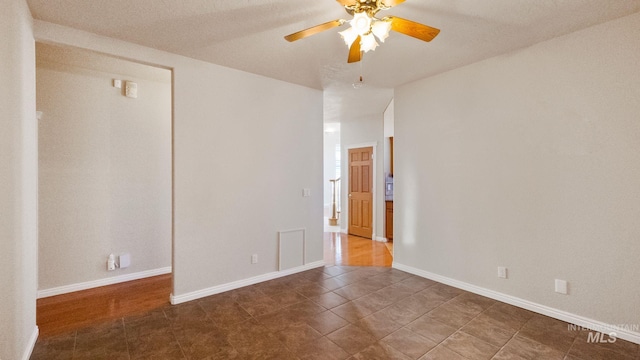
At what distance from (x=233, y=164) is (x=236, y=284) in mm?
1507

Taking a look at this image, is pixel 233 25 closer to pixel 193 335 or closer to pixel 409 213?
pixel 193 335

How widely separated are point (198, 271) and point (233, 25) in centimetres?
262

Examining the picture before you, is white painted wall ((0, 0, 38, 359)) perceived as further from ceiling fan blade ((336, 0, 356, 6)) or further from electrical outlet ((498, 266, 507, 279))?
electrical outlet ((498, 266, 507, 279))

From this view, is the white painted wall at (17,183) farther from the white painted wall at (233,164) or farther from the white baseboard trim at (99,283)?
the white baseboard trim at (99,283)

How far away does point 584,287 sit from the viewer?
2504mm

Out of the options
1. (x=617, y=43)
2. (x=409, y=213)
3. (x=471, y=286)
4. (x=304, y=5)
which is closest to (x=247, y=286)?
(x=409, y=213)

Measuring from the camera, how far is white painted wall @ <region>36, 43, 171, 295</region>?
3.18 m

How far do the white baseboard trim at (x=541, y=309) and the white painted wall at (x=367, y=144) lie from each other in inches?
87.0

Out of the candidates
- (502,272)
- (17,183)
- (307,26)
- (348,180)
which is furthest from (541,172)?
(17,183)

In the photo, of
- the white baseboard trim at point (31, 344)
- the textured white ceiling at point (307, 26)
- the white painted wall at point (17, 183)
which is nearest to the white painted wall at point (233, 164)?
the textured white ceiling at point (307, 26)

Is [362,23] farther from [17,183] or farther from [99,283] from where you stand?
[99,283]

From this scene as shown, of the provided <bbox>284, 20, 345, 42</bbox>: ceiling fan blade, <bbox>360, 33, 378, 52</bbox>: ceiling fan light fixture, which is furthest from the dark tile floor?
<bbox>284, 20, 345, 42</bbox>: ceiling fan blade
